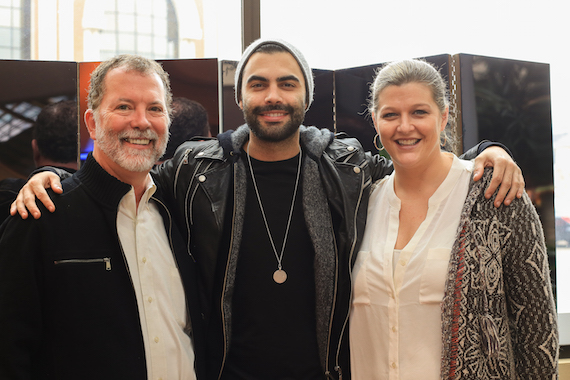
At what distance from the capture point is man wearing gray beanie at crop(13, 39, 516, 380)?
182cm

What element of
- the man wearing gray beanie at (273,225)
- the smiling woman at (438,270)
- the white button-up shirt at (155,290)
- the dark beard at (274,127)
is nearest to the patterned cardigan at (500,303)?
the smiling woman at (438,270)

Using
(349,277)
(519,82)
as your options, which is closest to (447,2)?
(519,82)

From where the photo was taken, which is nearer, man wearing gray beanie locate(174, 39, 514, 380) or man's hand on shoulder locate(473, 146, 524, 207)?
man's hand on shoulder locate(473, 146, 524, 207)

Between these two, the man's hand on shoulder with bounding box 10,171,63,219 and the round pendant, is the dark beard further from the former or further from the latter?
the man's hand on shoulder with bounding box 10,171,63,219

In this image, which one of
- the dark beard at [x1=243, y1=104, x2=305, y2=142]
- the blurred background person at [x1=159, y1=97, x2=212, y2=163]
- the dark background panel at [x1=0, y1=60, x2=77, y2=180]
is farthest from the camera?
the blurred background person at [x1=159, y1=97, x2=212, y2=163]

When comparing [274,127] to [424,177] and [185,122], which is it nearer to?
[424,177]

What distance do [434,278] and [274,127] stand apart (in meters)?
0.89

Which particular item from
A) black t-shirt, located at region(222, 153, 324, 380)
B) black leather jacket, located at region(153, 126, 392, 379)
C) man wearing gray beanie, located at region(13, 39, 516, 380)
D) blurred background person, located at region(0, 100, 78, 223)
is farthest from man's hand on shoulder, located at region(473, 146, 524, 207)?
blurred background person, located at region(0, 100, 78, 223)

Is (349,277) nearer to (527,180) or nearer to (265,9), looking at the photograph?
(527,180)

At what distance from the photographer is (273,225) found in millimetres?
1944

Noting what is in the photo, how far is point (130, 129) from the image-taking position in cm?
168

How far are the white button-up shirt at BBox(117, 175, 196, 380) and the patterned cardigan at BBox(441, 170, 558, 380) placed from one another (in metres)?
0.95

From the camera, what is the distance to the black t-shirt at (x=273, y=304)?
1.79 meters

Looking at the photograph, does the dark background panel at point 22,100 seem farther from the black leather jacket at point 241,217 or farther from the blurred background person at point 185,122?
the black leather jacket at point 241,217
